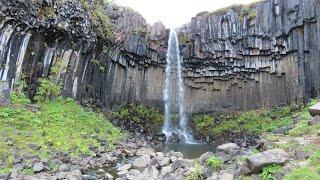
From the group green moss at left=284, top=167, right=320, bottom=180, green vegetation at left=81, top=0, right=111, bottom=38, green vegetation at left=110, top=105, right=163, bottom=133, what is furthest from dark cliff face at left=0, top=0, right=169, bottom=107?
green moss at left=284, top=167, right=320, bottom=180

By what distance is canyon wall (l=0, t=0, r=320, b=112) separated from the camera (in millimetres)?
20406

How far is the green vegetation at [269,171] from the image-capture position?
7295 millimetres

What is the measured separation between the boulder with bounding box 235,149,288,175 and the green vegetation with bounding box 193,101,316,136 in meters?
17.4

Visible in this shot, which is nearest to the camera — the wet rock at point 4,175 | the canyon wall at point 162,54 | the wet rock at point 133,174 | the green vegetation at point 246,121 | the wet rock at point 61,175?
the wet rock at point 4,175

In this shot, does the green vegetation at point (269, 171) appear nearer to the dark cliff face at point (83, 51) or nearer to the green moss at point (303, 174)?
the green moss at point (303, 174)

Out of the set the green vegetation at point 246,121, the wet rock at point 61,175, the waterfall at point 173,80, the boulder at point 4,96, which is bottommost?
the wet rock at point 61,175

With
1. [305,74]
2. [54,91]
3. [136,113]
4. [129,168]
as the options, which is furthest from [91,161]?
[305,74]

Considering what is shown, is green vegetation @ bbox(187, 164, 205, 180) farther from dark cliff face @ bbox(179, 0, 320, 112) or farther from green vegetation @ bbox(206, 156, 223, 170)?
dark cliff face @ bbox(179, 0, 320, 112)

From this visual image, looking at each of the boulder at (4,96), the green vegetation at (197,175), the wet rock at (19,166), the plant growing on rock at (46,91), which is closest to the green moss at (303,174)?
the green vegetation at (197,175)

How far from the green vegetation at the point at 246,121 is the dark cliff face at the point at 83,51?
4.60 metres

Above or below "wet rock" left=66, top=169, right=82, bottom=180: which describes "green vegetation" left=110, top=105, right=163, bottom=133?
above

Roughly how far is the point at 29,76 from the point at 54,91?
171cm

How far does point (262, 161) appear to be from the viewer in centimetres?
758

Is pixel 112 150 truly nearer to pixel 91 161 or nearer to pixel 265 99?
pixel 91 161
